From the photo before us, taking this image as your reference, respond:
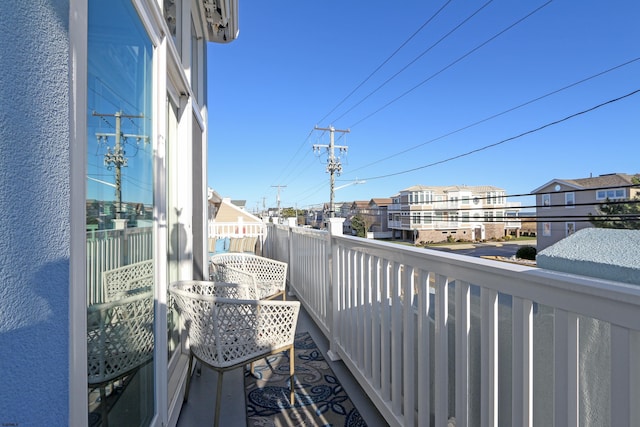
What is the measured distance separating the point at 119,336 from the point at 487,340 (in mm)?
1276

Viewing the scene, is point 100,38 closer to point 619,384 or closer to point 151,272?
point 151,272


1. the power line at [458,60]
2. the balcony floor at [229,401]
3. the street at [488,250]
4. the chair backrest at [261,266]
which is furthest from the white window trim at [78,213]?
the street at [488,250]

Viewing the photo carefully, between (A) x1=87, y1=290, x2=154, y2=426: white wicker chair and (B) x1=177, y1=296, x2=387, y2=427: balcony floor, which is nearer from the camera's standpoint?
(A) x1=87, y1=290, x2=154, y2=426: white wicker chair

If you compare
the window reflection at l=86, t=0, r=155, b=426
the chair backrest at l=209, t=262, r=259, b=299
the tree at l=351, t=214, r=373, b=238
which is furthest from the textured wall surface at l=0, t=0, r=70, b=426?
the tree at l=351, t=214, r=373, b=238

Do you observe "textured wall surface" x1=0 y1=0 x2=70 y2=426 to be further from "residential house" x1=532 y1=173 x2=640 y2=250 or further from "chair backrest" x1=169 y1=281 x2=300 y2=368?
"residential house" x1=532 y1=173 x2=640 y2=250

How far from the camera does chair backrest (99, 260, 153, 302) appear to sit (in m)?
1.02

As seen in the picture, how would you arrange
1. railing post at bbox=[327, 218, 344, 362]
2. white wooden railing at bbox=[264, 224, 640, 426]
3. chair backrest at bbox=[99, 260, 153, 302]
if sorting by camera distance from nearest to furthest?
white wooden railing at bbox=[264, 224, 640, 426]
chair backrest at bbox=[99, 260, 153, 302]
railing post at bbox=[327, 218, 344, 362]

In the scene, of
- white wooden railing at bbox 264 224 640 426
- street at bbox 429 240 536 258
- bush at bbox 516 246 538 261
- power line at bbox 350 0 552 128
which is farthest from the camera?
street at bbox 429 240 536 258

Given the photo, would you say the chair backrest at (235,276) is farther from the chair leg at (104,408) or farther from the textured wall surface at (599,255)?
the textured wall surface at (599,255)

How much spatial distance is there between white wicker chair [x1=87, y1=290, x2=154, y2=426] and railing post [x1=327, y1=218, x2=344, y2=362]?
4.39ft

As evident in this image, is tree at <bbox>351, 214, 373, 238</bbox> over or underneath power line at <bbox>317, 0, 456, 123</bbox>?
underneath

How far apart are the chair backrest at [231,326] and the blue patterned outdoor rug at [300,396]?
406 millimetres

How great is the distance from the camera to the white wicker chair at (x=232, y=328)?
1626 mm

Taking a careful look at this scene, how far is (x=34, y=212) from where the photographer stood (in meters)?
0.60
